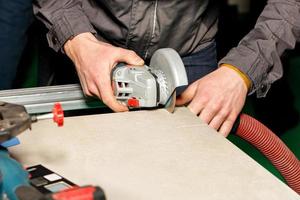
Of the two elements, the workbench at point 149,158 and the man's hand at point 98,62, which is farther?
the man's hand at point 98,62

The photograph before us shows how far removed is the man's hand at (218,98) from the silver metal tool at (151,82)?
0.26ft

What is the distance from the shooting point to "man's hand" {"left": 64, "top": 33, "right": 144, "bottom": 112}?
39.0 inches

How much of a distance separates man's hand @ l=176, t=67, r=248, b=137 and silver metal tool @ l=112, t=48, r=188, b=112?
80 mm

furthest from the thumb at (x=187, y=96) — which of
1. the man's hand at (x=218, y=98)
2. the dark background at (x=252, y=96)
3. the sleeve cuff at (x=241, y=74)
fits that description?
the dark background at (x=252, y=96)

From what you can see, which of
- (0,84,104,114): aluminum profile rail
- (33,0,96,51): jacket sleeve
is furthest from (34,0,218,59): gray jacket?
(0,84,104,114): aluminum profile rail

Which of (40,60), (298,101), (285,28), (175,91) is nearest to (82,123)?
(175,91)

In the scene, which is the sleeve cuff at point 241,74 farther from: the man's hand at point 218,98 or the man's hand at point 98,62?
the man's hand at point 98,62

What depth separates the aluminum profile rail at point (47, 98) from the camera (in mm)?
1007

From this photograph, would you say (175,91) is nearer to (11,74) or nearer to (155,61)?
(155,61)

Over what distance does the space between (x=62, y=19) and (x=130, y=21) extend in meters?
0.16

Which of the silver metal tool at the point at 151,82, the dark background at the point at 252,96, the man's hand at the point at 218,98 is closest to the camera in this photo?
the silver metal tool at the point at 151,82

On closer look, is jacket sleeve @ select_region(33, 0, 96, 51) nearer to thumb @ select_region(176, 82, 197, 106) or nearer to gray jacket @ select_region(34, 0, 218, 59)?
gray jacket @ select_region(34, 0, 218, 59)

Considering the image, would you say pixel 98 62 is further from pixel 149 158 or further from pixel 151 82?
pixel 149 158

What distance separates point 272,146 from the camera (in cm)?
107
